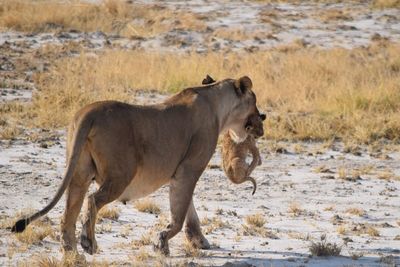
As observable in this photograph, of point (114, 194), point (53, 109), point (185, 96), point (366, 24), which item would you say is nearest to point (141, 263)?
point (114, 194)

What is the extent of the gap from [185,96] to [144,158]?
0.94 m

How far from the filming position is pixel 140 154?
285 inches

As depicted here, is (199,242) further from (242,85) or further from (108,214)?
(242,85)

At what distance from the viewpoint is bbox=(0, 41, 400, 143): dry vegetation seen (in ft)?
44.1

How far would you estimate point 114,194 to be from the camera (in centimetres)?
696

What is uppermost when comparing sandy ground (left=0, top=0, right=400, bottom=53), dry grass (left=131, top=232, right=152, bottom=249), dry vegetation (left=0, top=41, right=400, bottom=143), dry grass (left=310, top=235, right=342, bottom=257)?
dry grass (left=310, top=235, right=342, bottom=257)

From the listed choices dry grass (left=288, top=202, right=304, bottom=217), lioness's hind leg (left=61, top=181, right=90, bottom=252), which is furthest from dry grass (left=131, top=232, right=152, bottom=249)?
dry grass (left=288, top=202, right=304, bottom=217)

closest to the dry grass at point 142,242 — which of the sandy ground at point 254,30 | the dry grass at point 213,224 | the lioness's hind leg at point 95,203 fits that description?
the dry grass at point 213,224

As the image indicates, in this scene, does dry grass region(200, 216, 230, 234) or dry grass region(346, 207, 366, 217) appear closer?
dry grass region(200, 216, 230, 234)

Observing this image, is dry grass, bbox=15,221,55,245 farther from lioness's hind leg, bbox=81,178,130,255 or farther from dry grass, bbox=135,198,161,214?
dry grass, bbox=135,198,161,214

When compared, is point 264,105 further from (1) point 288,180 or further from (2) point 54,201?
(2) point 54,201

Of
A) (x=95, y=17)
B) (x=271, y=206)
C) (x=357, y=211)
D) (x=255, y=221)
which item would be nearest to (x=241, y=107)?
(x=255, y=221)

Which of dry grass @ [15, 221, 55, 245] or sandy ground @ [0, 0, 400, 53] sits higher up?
dry grass @ [15, 221, 55, 245]

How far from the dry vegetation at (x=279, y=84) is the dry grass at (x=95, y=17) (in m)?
3.78
